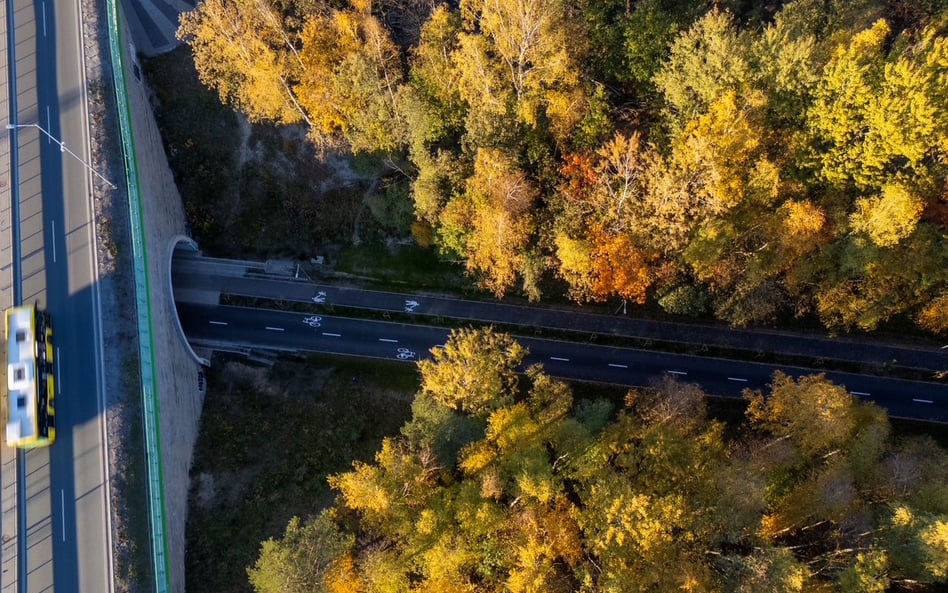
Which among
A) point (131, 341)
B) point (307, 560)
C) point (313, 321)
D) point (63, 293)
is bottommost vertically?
point (307, 560)

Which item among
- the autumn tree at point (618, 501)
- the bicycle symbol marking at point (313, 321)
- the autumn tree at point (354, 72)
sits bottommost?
the autumn tree at point (618, 501)

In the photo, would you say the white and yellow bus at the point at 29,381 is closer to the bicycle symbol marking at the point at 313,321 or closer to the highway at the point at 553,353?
the highway at the point at 553,353


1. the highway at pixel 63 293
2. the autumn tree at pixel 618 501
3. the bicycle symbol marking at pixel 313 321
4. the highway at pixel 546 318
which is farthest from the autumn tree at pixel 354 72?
the autumn tree at pixel 618 501

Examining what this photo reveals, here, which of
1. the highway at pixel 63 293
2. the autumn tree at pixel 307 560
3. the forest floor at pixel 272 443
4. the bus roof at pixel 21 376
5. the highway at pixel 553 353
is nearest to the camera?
the autumn tree at pixel 307 560

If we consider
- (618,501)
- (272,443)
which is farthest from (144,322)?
(618,501)

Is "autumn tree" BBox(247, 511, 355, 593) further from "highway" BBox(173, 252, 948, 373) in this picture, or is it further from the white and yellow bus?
"highway" BBox(173, 252, 948, 373)

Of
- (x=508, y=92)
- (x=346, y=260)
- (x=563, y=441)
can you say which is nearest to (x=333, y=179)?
(x=346, y=260)

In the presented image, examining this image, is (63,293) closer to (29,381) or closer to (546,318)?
(29,381)
